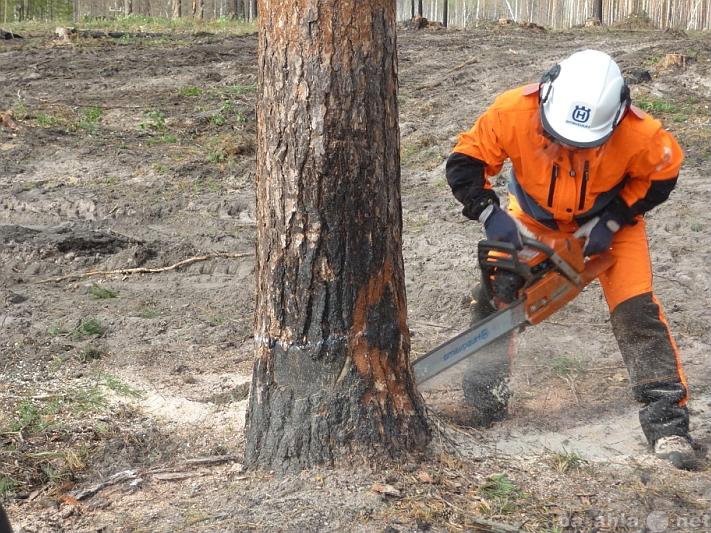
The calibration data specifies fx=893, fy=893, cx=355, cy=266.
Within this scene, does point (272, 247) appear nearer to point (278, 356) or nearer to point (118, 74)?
point (278, 356)

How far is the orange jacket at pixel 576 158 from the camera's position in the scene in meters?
4.07

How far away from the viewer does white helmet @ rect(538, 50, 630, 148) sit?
390cm

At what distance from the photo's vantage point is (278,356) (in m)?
3.48

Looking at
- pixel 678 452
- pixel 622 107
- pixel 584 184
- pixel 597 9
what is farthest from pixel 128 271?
pixel 597 9

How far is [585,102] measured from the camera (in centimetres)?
389

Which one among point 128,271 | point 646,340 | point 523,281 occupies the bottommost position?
point 128,271

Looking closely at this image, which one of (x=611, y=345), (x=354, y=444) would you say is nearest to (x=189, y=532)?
(x=354, y=444)

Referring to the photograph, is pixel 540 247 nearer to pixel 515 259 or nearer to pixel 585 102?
pixel 515 259

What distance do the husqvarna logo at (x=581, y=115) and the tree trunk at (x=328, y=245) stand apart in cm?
97

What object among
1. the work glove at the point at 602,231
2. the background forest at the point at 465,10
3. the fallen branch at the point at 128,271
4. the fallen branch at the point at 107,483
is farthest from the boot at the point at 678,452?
the background forest at the point at 465,10

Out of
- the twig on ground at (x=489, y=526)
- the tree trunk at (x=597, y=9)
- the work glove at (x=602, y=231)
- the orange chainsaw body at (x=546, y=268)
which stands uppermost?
the tree trunk at (x=597, y=9)

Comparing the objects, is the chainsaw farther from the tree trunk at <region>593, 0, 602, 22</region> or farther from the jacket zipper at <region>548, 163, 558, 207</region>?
the tree trunk at <region>593, 0, 602, 22</region>

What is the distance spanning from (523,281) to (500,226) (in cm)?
29

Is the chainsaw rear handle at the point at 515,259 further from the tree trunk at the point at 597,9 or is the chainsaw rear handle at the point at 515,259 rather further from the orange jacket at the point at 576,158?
the tree trunk at the point at 597,9
